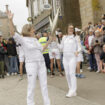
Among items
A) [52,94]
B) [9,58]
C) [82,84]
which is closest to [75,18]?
[9,58]

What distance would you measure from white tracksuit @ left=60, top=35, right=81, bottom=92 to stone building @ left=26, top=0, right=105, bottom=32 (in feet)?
1.71

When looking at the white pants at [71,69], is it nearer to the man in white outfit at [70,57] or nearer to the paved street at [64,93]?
the man in white outfit at [70,57]

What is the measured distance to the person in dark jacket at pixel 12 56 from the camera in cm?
1145

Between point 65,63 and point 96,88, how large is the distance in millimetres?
1390

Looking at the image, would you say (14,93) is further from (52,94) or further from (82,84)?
(82,84)

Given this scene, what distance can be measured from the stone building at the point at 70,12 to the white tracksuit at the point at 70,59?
1.71 ft

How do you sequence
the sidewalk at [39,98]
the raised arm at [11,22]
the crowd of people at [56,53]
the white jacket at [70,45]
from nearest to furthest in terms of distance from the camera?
the raised arm at [11,22] < the sidewalk at [39,98] < the white jacket at [70,45] < the crowd of people at [56,53]

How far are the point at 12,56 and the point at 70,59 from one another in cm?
598

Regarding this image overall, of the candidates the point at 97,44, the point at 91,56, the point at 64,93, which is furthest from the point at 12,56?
the point at 64,93

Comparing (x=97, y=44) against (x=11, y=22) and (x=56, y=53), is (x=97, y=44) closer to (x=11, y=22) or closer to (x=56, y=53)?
(x=56, y=53)

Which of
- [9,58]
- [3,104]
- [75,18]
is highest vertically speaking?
[75,18]

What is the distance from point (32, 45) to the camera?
468 cm

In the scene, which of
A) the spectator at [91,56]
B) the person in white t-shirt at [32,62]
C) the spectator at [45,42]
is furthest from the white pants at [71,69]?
the spectator at [91,56]

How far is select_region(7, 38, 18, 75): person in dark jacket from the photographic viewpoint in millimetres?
11453
